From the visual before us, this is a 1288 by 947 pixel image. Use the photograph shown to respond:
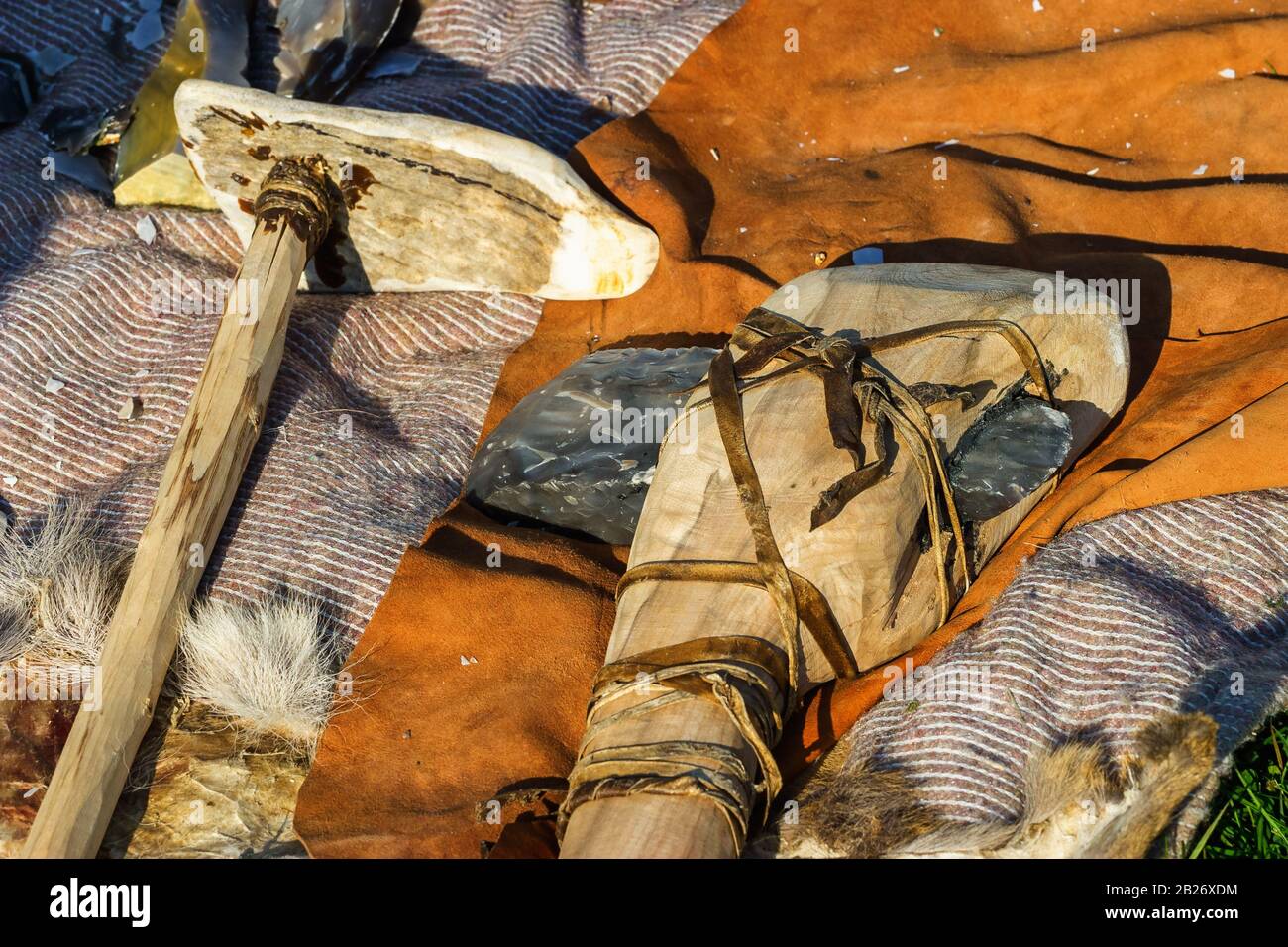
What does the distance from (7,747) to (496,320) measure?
1887 mm

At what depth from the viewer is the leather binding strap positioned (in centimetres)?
212

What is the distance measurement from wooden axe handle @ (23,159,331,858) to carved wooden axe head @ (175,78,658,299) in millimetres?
132

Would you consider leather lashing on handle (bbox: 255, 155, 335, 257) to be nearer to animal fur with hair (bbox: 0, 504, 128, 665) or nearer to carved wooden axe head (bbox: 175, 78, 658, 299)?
carved wooden axe head (bbox: 175, 78, 658, 299)

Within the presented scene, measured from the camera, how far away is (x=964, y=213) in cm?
363

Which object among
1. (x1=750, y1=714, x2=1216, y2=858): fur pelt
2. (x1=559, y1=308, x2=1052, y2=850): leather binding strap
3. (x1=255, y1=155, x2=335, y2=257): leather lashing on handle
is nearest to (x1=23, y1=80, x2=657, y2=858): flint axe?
(x1=255, y1=155, x2=335, y2=257): leather lashing on handle

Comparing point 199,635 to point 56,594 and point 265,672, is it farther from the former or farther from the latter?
point 56,594

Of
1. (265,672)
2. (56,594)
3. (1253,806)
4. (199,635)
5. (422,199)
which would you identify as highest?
(422,199)

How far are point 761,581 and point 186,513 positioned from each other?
1564 mm

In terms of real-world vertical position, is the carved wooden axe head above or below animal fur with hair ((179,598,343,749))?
above

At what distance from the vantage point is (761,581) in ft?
7.64

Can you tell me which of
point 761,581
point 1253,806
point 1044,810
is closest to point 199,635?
point 761,581

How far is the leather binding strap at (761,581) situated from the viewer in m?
2.12

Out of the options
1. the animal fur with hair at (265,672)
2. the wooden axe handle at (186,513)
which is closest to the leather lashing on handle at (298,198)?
the wooden axe handle at (186,513)
